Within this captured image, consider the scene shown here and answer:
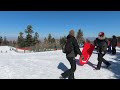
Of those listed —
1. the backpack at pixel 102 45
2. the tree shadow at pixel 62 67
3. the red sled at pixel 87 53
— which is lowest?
the tree shadow at pixel 62 67

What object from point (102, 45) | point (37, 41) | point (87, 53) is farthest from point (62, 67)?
point (37, 41)

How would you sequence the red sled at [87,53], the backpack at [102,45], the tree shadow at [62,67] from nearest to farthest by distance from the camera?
the backpack at [102,45]
the tree shadow at [62,67]
the red sled at [87,53]

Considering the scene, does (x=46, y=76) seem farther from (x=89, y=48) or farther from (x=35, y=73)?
(x=89, y=48)

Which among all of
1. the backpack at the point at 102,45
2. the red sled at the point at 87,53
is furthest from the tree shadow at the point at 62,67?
the backpack at the point at 102,45

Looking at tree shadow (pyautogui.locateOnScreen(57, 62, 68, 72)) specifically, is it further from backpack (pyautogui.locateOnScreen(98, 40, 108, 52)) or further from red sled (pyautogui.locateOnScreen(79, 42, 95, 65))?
backpack (pyautogui.locateOnScreen(98, 40, 108, 52))

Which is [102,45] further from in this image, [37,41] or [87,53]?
[37,41]

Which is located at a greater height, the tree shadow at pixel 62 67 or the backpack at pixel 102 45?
the backpack at pixel 102 45

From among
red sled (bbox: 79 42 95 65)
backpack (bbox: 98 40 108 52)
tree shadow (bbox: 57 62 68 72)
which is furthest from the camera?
red sled (bbox: 79 42 95 65)

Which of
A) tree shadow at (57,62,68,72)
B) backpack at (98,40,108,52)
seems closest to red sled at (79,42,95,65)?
tree shadow at (57,62,68,72)

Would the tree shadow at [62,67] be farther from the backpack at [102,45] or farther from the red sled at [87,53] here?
the backpack at [102,45]
